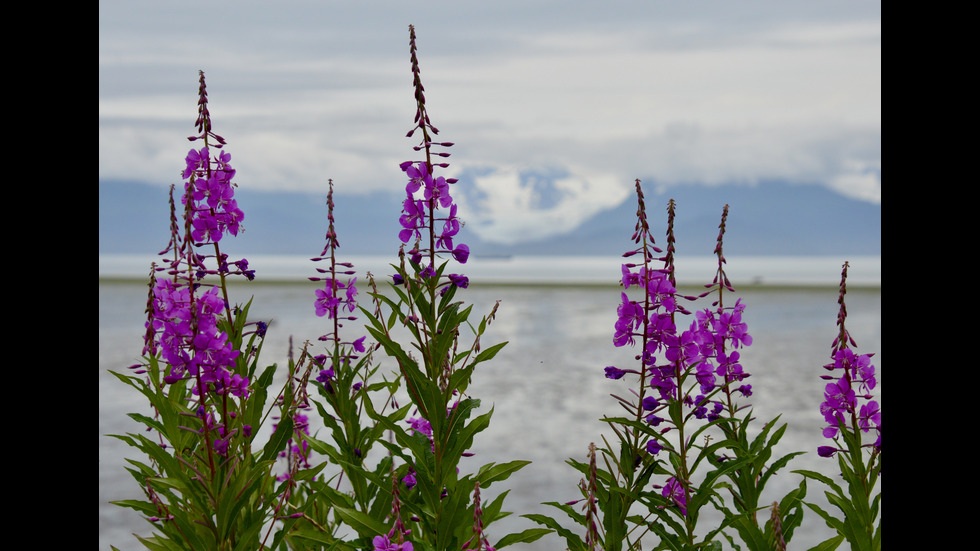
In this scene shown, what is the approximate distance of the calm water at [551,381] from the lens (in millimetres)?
6938

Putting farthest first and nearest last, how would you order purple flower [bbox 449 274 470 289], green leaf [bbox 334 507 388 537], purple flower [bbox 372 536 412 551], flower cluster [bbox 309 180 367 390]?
flower cluster [bbox 309 180 367 390]
green leaf [bbox 334 507 388 537]
purple flower [bbox 449 274 470 289]
purple flower [bbox 372 536 412 551]

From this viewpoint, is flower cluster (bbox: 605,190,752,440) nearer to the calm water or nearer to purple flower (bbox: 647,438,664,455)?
purple flower (bbox: 647,438,664,455)

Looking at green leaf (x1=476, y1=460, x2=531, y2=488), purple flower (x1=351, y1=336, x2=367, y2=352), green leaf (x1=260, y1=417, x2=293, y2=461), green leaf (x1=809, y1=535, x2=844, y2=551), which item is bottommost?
green leaf (x1=809, y1=535, x2=844, y2=551)

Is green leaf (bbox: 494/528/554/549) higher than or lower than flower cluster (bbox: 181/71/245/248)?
lower

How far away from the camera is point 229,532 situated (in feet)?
9.71

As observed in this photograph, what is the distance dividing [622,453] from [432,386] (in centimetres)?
80

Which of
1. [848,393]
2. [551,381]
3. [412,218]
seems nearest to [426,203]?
[412,218]

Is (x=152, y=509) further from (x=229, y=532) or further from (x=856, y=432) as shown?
(x=856, y=432)

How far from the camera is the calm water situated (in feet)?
22.8

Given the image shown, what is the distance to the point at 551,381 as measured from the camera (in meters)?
11.8

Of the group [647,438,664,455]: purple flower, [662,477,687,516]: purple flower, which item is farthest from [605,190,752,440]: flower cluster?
[662,477,687,516]: purple flower

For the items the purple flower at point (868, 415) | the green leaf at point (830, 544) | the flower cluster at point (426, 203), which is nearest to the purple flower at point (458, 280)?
the flower cluster at point (426, 203)

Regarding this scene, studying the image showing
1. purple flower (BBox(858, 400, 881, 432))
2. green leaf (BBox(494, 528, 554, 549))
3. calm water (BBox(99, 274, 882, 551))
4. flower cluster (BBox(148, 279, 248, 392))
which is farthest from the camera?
calm water (BBox(99, 274, 882, 551))

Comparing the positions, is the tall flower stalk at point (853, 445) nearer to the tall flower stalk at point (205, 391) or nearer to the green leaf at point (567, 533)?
the green leaf at point (567, 533)
